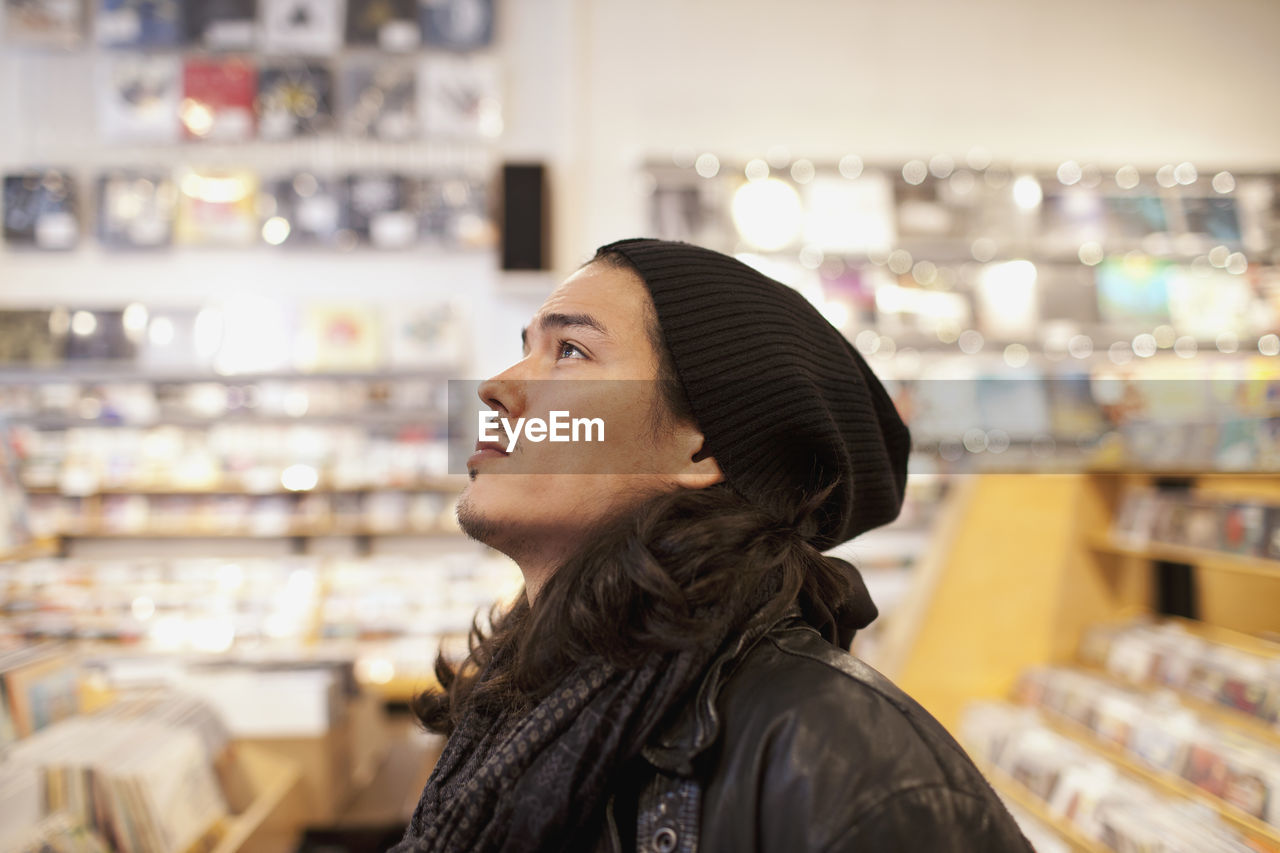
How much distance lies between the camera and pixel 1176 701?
6.08 feet

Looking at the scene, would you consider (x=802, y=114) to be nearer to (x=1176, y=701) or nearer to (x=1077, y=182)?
(x=1077, y=182)

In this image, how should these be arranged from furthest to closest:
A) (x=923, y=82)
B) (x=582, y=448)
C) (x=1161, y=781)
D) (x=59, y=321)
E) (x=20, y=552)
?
(x=923, y=82), (x=59, y=321), (x=1161, y=781), (x=20, y=552), (x=582, y=448)

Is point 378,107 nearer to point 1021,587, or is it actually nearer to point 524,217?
point 524,217

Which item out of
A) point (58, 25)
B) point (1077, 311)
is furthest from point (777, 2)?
point (58, 25)

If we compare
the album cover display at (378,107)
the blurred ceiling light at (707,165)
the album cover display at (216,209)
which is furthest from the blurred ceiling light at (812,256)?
the album cover display at (216,209)

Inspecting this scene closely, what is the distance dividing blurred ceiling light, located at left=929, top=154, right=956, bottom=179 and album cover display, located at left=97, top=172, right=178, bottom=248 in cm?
411

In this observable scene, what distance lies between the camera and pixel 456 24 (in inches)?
164

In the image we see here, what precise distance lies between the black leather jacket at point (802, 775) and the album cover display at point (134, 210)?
441cm

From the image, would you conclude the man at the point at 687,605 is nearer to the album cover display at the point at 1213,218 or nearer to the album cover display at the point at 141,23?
the album cover display at the point at 1213,218

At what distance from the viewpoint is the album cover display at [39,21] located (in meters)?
4.07

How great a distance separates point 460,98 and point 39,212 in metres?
2.32

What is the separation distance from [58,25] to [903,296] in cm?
476

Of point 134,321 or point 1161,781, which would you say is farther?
point 134,321

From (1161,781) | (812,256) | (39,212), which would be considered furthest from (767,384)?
(39,212)
